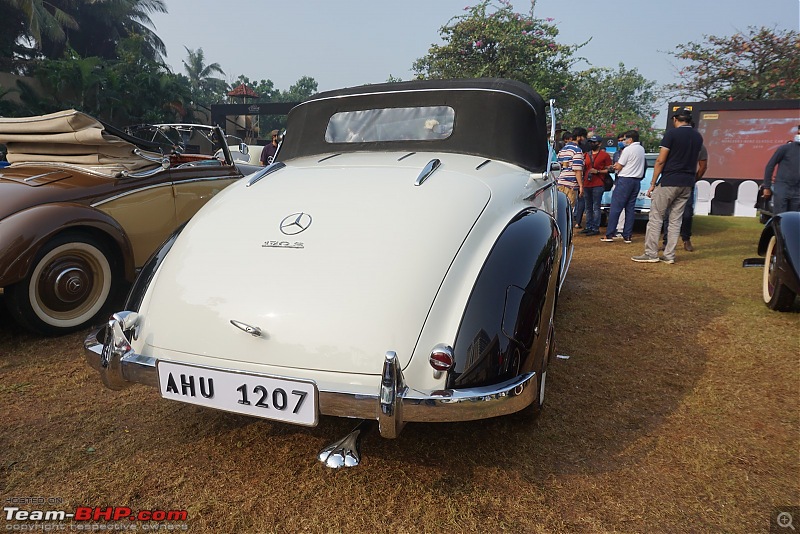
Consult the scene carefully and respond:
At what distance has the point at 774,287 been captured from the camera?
166 inches

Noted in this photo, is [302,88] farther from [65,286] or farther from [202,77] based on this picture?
[65,286]

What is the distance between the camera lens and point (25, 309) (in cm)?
322

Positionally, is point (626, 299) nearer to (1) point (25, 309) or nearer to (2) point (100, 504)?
(2) point (100, 504)

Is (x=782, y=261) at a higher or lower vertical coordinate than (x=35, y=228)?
lower

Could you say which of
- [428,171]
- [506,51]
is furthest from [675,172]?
[506,51]

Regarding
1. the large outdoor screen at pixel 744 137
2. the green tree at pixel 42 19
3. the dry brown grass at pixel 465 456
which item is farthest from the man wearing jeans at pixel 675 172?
the green tree at pixel 42 19

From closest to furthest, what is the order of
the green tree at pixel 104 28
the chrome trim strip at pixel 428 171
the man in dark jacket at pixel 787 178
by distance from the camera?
the chrome trim strip at pixel 428 171, the man in dark jacket at pixel 787 178, the green tree at pixel 104 28

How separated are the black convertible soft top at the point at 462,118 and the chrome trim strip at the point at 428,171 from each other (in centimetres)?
41

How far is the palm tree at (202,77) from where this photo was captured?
49.7m

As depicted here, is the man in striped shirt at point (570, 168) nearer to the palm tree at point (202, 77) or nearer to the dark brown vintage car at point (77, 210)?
the dark brown vintage car at point (77, 210)

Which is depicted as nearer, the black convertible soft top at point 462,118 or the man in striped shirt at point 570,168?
the black convertible soft top at point 462,118

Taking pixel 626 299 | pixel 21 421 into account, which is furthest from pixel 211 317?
pixel 626 299

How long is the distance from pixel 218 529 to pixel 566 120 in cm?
3020

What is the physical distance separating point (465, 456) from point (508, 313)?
2.36ft
